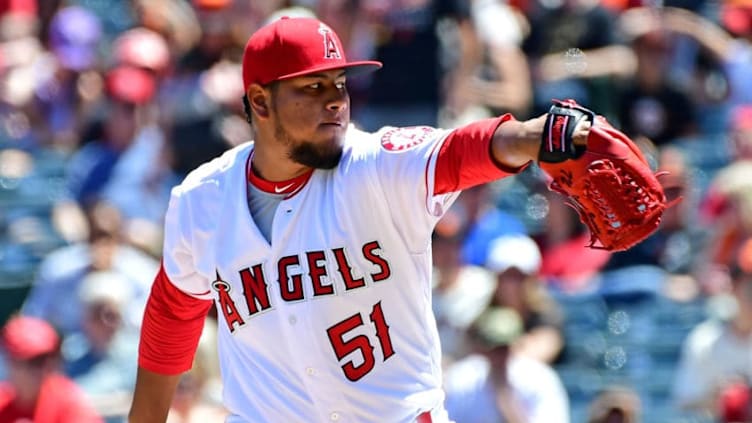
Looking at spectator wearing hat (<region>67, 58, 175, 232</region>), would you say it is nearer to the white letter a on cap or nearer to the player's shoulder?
the player's shoulder

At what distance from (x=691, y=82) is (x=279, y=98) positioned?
168 inches

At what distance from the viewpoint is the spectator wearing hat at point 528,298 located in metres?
6.46

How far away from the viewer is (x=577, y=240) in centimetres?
718

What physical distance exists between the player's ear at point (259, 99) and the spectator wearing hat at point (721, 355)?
2806mm

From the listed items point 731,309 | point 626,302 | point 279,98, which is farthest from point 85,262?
point 279,98

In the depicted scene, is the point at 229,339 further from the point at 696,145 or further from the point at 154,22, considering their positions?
the point at 154,22

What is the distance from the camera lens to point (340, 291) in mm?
3908

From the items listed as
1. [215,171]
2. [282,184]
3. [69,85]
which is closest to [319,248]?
[282,184]

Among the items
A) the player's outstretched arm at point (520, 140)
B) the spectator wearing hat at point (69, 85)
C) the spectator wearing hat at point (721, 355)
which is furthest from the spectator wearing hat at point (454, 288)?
the player's outstretched arm at point (520, 140)

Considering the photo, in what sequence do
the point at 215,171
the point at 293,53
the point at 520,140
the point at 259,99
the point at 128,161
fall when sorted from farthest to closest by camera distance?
the point at 128,161, the point at 215,171, the point at 259,99, the point at 293,53, the point at 520,140

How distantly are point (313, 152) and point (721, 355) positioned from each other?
2905 mm

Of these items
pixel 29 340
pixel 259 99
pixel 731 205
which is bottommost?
pixel 29 340

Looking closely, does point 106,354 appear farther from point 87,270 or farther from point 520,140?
point 520,140

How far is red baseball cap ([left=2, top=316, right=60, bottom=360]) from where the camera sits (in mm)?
6293
